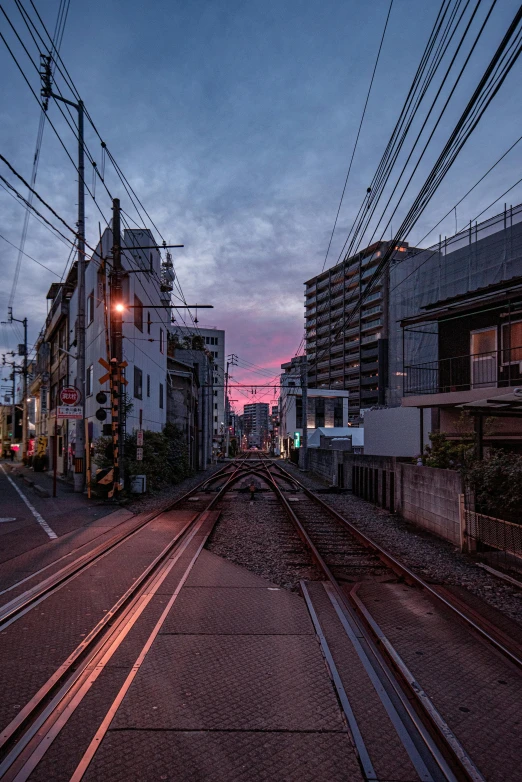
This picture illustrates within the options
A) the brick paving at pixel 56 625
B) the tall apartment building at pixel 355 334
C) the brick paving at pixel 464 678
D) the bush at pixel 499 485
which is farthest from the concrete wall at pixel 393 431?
the tall apartment building at pixel 355 334

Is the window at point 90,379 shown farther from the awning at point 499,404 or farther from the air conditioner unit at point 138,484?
the awning at point 499,404

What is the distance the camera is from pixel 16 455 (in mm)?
69875

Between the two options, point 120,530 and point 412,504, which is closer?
point 120,530

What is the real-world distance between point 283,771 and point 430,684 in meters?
1.80

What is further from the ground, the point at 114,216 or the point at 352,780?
the point at 114,216

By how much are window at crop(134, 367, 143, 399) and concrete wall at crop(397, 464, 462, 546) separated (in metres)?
14.3

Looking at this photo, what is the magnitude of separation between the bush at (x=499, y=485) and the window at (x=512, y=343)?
8251 millimetres

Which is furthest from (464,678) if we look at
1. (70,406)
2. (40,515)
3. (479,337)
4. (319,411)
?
(319,411)

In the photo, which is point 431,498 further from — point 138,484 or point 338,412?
point 338,412

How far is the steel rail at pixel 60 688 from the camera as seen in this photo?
3430 millimetres

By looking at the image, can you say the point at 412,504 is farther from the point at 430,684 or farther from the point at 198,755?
the point at 198,755

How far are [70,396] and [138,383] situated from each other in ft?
22.0

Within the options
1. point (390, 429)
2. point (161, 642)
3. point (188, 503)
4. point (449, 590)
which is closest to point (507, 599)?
point (449, 590)

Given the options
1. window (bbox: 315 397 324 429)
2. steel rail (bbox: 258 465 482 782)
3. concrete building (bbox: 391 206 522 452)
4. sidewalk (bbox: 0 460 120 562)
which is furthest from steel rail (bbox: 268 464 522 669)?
window (bbox: 315 397 324 429)
